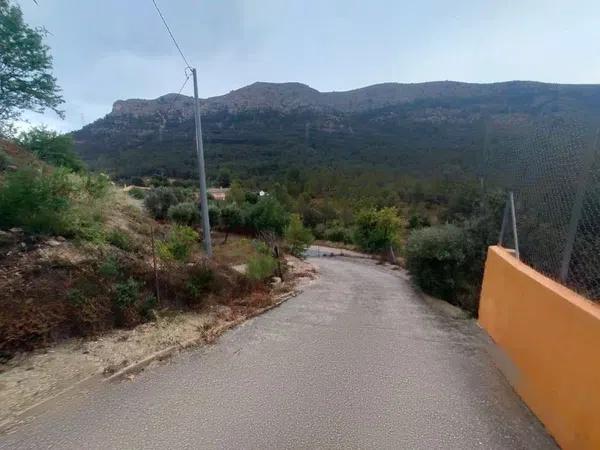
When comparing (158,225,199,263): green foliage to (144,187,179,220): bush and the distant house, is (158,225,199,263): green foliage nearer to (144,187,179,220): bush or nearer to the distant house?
(144,187,179,220): bush

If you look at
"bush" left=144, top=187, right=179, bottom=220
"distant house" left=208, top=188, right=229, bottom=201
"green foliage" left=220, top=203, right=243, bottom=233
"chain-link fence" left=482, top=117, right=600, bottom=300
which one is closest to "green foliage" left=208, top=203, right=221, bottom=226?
"green foliage" left=220, top=203, right=243, bottom=233

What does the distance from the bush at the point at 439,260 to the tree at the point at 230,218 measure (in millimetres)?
20041

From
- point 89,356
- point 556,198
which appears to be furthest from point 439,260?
point 89,356

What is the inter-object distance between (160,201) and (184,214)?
4595 mm

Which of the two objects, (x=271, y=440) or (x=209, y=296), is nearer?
(x=271, y=440)

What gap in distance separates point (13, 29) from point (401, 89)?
10809cm

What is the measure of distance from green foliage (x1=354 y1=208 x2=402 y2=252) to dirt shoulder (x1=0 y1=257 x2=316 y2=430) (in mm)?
28487

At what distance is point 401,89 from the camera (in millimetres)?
103125

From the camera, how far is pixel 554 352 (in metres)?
2.88

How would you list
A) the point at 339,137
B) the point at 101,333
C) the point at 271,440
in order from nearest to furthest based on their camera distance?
the point at 271,440 < the point at 101,333 < the point at 339,137

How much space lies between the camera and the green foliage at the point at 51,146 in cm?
1137

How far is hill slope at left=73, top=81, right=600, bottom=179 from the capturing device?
54.6 m

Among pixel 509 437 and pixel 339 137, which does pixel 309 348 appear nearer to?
pixel 509 437

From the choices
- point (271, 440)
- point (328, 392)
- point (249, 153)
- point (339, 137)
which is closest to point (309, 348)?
point (328, 392)
